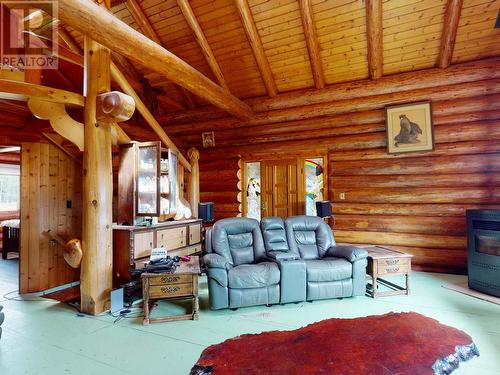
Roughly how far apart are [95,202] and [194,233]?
6.73ft

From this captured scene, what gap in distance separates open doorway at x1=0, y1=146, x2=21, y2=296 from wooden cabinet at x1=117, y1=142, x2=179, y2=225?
2.55 metres

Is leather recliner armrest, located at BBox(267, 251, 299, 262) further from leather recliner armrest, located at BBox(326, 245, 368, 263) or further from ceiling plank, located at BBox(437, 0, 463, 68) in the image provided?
ceiling plank, located at BBox(437, 0, 463, 68)

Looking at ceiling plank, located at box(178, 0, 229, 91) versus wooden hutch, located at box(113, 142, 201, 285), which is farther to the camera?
ceiling plank, located at box(178, 0, 229, 91)

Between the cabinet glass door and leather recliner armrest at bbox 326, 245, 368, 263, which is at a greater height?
the cabinet glass door

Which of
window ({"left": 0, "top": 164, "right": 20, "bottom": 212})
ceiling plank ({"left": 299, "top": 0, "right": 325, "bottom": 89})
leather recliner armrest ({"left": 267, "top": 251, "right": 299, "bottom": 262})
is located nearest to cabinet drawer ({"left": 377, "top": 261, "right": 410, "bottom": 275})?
leather recliner armrest ({"left": 267, "top": 251, "right": 299, "bottom": 262})

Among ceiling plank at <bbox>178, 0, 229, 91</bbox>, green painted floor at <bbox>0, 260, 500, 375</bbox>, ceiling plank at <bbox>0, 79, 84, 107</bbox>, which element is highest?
ceiling plank at <bbox>178, 0, 229, 91</bbox>

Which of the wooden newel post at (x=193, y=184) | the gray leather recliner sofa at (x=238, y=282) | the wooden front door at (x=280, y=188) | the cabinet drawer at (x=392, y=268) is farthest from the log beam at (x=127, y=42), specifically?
the cabinet drawer at (x=392, y=268)

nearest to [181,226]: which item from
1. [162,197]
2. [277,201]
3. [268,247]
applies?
[162,197]

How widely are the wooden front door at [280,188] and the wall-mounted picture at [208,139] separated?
1.35 m

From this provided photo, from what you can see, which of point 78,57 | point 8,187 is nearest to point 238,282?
point 78,57

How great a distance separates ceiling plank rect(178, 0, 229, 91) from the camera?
480cm

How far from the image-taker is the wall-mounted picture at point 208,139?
698 cm

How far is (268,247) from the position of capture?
4.26 meters

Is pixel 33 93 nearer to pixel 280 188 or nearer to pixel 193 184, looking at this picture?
pixel 193 184
